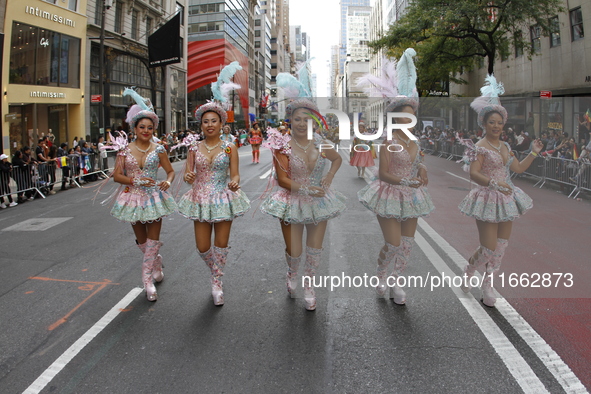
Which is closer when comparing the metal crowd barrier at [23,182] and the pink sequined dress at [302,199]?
the pink sequined dress at [302,199]

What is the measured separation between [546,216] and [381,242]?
13.7 ft

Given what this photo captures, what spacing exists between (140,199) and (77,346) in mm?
1683

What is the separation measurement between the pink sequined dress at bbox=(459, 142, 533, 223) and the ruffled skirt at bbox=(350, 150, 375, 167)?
926 mm

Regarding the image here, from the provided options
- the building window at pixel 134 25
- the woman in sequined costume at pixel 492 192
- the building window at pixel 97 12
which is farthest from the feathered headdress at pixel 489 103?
the building window at pixel 134 25

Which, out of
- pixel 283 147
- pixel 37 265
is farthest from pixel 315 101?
pixel 37 265

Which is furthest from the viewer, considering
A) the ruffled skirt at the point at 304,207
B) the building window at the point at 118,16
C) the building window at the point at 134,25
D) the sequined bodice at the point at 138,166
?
the building window at the point at 134,25

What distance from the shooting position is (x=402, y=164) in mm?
4688

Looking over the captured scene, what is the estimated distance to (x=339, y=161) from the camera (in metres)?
4.73

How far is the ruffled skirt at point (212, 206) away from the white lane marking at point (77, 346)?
1118 mm

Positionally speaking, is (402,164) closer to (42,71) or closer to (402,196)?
(402,196)

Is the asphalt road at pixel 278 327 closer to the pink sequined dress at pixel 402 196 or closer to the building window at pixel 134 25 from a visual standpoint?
the pink sequined dress at pixel 402 196

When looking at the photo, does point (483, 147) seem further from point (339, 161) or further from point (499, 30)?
point (499, 30)

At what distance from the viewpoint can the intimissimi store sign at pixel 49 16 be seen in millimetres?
23422

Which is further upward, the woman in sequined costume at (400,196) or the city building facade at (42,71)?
the city building facade at (42,71)
